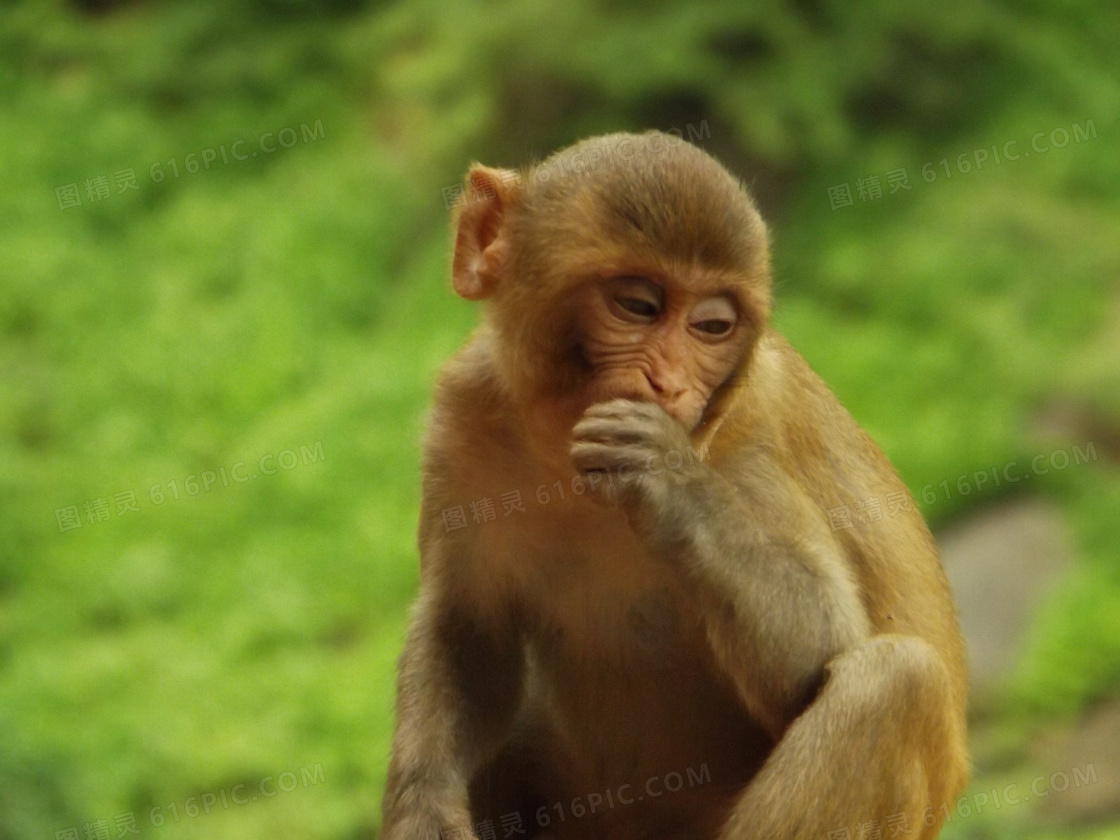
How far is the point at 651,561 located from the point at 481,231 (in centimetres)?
107

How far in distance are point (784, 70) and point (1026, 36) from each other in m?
2.33

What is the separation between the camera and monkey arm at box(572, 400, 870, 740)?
3.99m

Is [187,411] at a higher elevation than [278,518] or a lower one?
higher

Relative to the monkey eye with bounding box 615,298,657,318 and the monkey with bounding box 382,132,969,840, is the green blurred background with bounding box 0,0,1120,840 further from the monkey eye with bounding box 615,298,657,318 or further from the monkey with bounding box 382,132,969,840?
the monkey eye with bounding box 615,298,657,318

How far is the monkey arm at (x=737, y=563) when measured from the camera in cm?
399

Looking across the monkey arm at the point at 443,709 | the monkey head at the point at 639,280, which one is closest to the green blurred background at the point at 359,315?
the monkey arm at the point at 443,709

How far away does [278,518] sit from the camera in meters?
10.8

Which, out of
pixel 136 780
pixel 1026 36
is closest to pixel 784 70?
pixel 1026 36

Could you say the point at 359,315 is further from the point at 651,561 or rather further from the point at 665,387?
the point at 665,387

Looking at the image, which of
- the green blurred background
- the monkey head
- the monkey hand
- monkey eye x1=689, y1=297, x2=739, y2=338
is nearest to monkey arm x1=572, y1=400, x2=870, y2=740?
the monkey hand

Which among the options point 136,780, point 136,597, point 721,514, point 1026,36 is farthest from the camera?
point 1026,36

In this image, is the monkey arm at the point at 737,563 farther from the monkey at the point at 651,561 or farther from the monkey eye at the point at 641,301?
the monkey eye at the point at 641,301

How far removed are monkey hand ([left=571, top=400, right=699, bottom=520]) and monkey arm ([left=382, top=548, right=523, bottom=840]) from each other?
0.93 m

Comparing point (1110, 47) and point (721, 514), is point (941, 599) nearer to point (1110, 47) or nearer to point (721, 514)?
point (721, 514)
